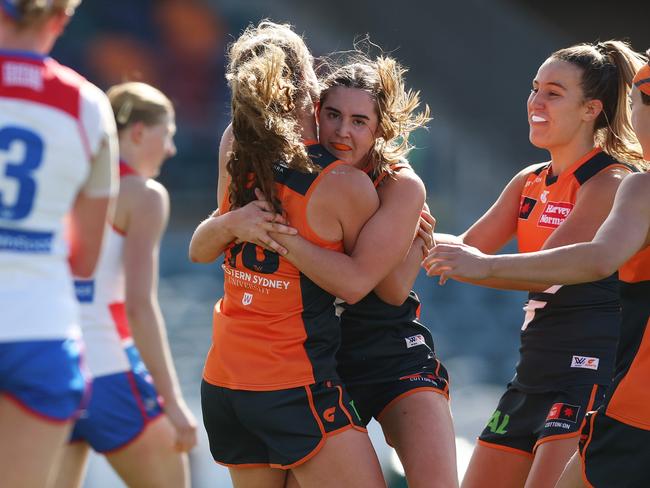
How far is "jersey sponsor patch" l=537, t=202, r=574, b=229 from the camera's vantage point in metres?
3.47

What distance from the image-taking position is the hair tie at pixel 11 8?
7.20ft

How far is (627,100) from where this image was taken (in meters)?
3.61

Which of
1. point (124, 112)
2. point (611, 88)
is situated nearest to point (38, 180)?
point (124, 112)

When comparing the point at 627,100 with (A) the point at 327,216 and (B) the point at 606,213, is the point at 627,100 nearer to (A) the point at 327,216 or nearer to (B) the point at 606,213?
(B) the point at 606,213

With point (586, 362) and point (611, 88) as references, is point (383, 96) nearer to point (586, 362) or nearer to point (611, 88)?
point (611, 88)

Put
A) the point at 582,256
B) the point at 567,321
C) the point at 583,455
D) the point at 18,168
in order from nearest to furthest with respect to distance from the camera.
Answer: the point at 18,168, the point at 582,256, the point at 583,455, the point at 567,321

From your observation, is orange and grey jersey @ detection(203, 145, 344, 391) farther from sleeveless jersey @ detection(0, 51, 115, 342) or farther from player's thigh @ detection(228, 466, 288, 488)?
sleeveless jersey @ detection(0, 51, 115, 342)

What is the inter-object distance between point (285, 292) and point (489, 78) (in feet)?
39.2

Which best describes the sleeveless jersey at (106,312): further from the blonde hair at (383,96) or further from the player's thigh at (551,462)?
the player's thigh at (551,462)

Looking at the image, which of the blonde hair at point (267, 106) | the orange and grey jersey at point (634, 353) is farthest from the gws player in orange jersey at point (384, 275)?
the orange and grey jersey at point (634, 353)

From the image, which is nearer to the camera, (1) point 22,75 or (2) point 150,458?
(1) point 22,75

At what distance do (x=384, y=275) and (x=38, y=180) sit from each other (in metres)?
1.20

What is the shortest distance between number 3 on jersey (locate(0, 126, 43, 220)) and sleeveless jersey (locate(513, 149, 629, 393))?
1.94 meters

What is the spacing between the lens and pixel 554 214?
3510 mm
